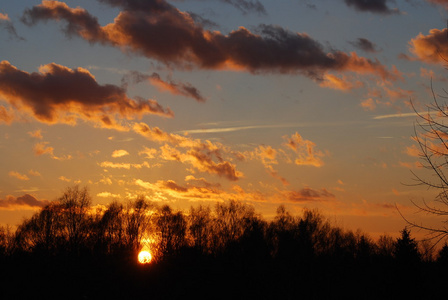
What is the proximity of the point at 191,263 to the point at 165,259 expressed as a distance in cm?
584

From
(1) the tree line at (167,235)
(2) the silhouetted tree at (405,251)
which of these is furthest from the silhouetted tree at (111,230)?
(2) the silhouetted tree at (405,251)

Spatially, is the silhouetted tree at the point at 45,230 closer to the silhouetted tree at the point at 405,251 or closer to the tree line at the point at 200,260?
the tree line at the point at 200,260

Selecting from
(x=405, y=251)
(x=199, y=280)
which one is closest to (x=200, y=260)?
(x=199, y=280)

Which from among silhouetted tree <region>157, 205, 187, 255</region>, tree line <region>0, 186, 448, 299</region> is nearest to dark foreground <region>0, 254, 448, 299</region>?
tree line <region>0, 186, 448, 299</region>

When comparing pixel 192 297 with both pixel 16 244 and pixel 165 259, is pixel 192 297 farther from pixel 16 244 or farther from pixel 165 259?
pixel 16 244

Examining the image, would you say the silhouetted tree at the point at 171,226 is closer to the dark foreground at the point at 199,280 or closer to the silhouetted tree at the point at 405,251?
the dark foreground at the point at 199,280

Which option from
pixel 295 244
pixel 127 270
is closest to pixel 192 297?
pixel 127 270

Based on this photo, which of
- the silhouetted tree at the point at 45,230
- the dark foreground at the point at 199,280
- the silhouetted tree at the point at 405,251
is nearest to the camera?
the dark foreground at the point at 199,280

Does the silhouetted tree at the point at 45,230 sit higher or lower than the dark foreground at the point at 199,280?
higher

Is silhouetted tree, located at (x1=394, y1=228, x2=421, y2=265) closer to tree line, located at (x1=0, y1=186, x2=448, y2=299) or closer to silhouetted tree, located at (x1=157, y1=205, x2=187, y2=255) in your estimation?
tree line, located at (x1=0, y1=186, x2=448, y2=299)

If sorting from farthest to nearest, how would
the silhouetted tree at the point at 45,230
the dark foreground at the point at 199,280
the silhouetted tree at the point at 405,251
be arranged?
the silhouetted tree at the point at 45,230, the silhouetted tree at the point at 405,251, the dark foreground at the point at 199,280

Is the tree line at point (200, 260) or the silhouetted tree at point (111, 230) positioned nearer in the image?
the tree line at point (200, 260)

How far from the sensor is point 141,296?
181 feet

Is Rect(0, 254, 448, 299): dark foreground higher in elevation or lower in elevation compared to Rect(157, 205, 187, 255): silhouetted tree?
lower
